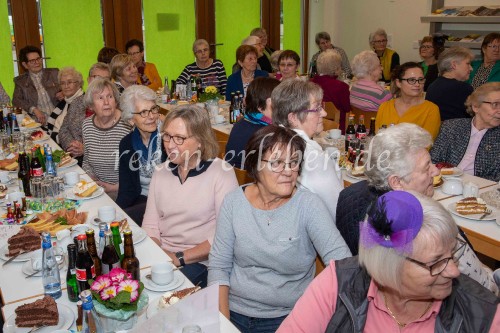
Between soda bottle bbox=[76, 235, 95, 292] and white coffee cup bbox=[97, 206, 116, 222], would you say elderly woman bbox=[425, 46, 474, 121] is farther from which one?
soda bottle bbox=[76, 235, 95, 292]

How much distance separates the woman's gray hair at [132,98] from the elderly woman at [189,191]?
0.79 metres

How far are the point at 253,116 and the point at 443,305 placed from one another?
2164 millimetres

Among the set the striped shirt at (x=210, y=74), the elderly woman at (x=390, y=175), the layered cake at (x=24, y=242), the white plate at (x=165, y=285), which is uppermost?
the striped shirt at (x=210, y=74)

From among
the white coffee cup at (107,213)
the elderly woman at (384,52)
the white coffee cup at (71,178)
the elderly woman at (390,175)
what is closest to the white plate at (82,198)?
the white coffee cup at (71,178)

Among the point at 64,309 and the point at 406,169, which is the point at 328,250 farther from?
the point at 64,309

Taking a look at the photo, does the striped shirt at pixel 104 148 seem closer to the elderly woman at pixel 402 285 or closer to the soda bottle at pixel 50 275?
the soda bottle at pixel 50 275

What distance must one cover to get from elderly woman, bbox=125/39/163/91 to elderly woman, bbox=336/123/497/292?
16.0 feet

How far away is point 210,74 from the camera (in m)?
7.07

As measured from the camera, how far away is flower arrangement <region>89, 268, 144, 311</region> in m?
1.69

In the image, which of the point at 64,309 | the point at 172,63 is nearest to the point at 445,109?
the point at 64,309

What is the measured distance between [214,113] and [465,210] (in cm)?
306

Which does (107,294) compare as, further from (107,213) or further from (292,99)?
(292,99)

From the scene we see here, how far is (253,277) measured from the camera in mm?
2207

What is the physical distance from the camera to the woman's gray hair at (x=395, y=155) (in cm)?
229
